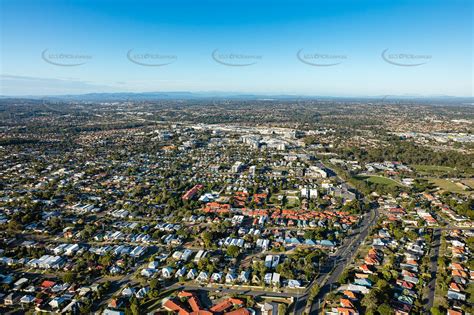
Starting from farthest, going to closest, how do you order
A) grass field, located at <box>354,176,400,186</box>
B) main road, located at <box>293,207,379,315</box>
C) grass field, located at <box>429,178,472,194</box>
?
grass field, located at <box>354,176,400,186</box>, grass field, located at <box>429,178,472,194</box>, main road, located at <box>293,207,379,315</box>

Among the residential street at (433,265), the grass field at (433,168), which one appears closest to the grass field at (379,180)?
the grass field at (433,168)

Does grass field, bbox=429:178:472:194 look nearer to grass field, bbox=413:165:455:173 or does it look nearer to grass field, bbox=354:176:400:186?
grass field, bbox=413:165:455:173

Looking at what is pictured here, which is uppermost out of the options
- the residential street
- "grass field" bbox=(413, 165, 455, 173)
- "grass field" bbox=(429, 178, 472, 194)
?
"grass field" bbox=(413, 165, 455, 173)

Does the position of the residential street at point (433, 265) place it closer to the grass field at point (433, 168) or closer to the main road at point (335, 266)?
the main road at point (335, 266)

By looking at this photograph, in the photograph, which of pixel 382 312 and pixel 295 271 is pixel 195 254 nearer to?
pixel 295 271

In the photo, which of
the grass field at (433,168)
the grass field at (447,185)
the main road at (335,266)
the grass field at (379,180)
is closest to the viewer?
the main road at (335,266)

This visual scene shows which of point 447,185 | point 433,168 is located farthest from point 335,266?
point 433,168

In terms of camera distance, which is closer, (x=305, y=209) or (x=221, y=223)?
(x=221, y=223)

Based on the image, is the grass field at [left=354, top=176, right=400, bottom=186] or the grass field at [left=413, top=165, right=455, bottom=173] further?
the grass field at [left=413, top=165, right=455, bottom=173]

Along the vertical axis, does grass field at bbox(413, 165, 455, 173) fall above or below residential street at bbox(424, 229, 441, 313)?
above

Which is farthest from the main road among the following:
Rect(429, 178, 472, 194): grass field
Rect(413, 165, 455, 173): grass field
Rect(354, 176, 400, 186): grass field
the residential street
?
Rect(413, 165, 455, 173): grass field

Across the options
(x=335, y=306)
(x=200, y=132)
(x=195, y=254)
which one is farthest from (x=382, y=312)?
(x=200, y=132)
